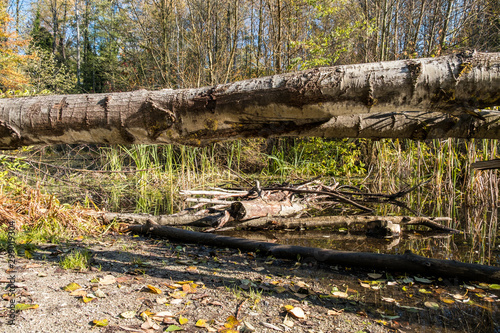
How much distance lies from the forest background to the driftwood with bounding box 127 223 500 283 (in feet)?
4.93

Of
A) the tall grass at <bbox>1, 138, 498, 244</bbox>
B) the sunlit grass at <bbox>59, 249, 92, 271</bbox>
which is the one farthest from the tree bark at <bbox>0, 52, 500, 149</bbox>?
the tall grass at <bbox>1, 138, 498, 244</bbox>

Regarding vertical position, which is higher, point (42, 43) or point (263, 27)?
point (42, 43)

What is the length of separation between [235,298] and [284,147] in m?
8.28

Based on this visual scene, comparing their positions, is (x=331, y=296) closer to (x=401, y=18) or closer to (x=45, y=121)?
(x=45, y=121)

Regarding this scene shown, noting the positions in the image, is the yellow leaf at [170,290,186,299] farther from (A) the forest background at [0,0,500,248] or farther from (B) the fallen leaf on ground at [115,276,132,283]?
(A) the forest background at [0,0,500,248]

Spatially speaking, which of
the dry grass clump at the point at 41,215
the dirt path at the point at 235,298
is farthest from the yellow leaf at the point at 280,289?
the dry grass clump at the point at 41,215

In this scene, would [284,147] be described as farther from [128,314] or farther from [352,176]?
[128,314]

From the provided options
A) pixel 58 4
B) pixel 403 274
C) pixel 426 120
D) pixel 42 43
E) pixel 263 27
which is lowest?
pixel 403 274

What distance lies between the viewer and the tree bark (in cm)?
168

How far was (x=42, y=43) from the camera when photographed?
27.2 meters

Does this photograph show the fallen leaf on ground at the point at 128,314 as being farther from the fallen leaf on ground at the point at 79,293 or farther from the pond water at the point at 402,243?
the pond water at the point at 402,243

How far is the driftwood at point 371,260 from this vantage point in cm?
249

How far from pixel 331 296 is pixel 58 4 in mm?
39577

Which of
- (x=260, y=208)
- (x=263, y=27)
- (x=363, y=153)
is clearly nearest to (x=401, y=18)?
(x=263, y=27)
